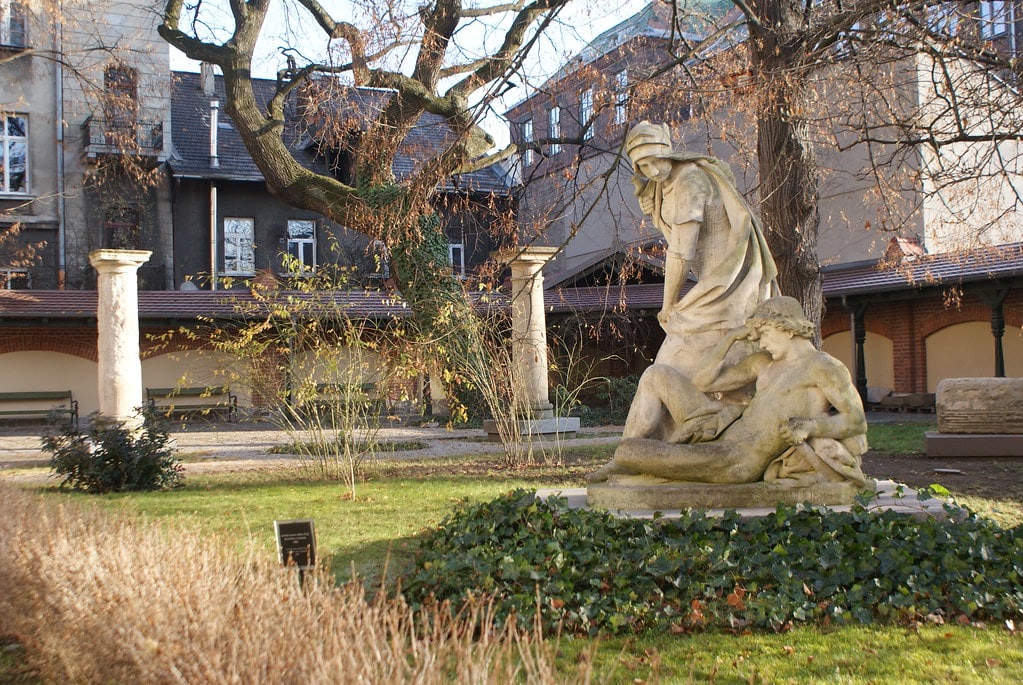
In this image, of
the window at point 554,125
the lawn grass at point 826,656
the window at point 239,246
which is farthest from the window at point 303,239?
the lawn grass at point 826,656

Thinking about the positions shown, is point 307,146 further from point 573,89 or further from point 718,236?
point 718,236

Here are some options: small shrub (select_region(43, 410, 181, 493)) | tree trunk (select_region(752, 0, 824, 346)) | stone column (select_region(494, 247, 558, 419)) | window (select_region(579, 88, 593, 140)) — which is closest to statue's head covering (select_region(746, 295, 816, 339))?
window (select_region(579, 88, 593, 140))

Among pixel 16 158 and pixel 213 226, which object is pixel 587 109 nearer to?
pixel 213 226

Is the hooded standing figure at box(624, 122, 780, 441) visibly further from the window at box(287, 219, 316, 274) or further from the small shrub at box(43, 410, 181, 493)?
the window at box(287, 219, 316, 274)

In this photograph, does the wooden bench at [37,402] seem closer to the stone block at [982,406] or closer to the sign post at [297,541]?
the stone block at [982,406]

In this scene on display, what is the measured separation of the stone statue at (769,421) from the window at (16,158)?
26.9 meters

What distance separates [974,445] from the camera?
1224 cm

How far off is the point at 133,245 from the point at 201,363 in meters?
5.78

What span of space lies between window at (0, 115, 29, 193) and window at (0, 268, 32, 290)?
8.70 ft

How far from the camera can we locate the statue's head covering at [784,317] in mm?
6293

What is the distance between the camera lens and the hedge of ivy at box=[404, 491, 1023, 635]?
16.3 ft

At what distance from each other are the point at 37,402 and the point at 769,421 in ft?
74.5

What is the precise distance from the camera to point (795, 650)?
Answer: 4.51 m

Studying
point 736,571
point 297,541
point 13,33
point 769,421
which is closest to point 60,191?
point 13,33
